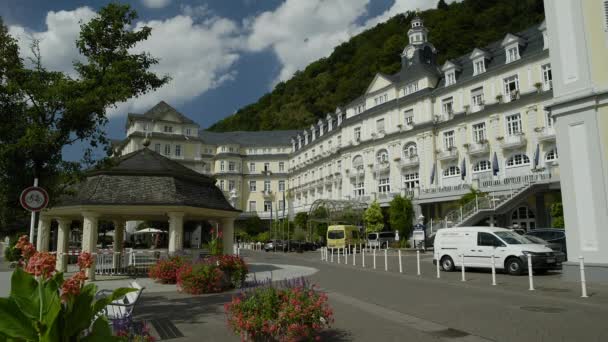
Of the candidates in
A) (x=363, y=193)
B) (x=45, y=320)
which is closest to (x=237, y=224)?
(x=363, y=193)

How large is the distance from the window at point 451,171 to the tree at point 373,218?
25.3ft

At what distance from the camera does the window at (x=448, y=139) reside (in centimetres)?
4556

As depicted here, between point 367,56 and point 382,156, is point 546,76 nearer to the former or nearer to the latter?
point 382,156

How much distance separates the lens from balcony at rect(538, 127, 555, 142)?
36.0m

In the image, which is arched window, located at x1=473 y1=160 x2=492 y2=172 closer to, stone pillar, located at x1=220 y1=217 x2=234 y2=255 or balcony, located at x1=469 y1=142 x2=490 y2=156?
balcony, located at x1=469 y1=142 x2=490 y2=156

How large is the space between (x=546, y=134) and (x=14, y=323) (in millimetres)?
39878

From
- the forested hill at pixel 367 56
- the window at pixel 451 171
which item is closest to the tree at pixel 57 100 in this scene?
the window at pixel 451 171

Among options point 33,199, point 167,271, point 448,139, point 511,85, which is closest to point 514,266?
point 167,271

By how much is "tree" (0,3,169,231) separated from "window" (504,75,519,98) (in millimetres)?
36893

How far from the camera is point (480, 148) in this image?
4175 centimetres

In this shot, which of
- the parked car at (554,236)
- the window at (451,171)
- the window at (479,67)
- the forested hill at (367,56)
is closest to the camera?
the parked car at (554,236)

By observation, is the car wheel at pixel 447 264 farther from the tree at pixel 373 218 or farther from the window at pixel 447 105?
the window at pixel 447 105

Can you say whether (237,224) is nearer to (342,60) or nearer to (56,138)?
(342,60)

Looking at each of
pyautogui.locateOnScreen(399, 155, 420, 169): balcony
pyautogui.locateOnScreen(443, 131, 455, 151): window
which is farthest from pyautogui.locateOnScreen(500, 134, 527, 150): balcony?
pyautogui.locateOnScreen(399, 155, 420, 169): balcony
